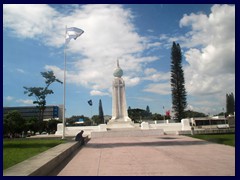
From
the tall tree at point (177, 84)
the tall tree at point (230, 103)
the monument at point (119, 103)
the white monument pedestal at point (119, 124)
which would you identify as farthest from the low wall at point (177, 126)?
the tall tree at point (230, 103)

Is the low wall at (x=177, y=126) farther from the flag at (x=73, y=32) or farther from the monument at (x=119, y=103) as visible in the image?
the flag at (x=73, y=32)

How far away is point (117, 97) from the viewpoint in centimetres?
3378

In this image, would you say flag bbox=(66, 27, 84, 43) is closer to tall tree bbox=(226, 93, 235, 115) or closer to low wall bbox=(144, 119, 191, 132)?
low wall bbox=(144, 119, 191, 132)

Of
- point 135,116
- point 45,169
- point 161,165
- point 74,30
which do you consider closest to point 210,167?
point 161,165

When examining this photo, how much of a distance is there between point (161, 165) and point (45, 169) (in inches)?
111

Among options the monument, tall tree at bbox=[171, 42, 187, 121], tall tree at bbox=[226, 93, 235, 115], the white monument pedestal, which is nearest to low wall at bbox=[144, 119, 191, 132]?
the white monument pedestal

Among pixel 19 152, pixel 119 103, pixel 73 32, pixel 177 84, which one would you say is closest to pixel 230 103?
pixel 177 84

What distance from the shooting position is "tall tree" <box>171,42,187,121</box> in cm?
3809

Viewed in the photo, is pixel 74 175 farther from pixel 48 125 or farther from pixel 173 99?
pixel 48 125

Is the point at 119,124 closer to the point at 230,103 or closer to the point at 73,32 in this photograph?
the point at 73,32

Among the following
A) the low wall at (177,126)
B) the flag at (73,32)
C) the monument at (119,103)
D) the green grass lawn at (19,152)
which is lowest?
the low wall at (177,126)

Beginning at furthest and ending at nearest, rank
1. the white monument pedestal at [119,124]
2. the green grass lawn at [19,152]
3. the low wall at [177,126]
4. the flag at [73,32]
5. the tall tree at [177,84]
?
the tall tree at [177,84] < the white monument pedestal at [119,124] < the low wall at [177,126] < the flag at [73,32] < the green grass lawn at [19,152]

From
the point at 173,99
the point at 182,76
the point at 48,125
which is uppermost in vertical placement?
the point at 182,76

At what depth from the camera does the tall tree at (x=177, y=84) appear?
125 feet
